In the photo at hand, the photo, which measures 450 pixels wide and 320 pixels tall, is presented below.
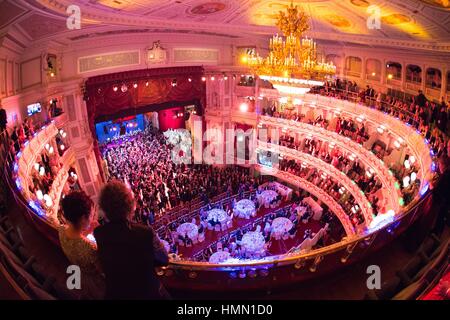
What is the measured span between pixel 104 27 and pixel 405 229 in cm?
1264

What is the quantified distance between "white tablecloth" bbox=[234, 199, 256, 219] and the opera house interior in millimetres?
88

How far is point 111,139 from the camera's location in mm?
27984

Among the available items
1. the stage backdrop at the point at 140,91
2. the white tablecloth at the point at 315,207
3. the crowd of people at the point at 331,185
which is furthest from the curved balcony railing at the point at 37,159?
the white tablecloth at the point at 315,207

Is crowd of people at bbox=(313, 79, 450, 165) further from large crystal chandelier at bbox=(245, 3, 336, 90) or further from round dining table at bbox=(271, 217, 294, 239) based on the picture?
round dining table at bbox=(271, 217, 294, 239)

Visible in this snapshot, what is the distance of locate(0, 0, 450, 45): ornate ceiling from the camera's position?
8.15 m

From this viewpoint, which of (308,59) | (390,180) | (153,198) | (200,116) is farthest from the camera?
(200,116)

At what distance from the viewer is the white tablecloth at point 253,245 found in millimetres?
14953

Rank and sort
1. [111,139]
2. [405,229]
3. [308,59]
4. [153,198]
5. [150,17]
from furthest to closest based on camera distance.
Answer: [111,139] < [153,198] < [150,17] < [308,59] < [405,229]

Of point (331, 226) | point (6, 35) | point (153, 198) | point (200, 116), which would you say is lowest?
point (331, 226)

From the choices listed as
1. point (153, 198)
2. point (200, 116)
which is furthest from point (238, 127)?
point (153, 198)

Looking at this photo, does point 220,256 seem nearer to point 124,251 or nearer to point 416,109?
point 416,109

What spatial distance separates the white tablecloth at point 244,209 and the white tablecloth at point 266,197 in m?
1.21

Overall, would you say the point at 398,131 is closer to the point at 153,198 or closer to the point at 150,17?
the point at 150,17

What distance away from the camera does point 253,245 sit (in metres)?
15.0
